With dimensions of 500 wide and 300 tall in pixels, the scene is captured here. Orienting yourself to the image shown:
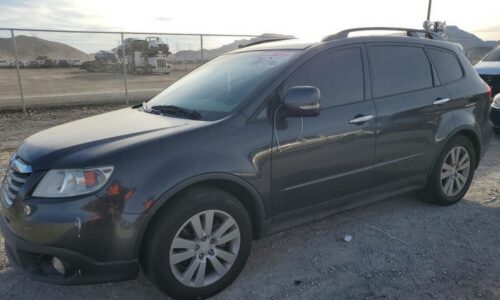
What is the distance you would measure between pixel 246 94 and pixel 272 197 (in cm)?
78

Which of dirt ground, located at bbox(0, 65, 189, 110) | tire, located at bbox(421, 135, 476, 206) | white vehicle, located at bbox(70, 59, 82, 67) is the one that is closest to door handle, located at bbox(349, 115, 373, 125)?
tire, located at bbox(421, 135, 476, 206)

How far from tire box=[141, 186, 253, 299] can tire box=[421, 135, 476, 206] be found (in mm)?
2358

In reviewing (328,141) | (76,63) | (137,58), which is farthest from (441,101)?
(137,58)

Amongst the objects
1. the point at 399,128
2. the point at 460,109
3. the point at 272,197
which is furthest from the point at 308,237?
the point at 460,109

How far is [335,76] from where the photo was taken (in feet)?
11.8

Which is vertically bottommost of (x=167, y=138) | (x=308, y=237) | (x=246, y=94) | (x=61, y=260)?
(x=308, y=237)

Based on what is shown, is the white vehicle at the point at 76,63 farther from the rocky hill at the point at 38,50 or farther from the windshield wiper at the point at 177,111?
the windshield wiper at the point at 177,111

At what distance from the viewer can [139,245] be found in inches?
106

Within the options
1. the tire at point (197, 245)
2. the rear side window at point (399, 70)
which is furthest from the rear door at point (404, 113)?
the tire at point (197, 245)

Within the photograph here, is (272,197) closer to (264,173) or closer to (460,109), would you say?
(264,173)

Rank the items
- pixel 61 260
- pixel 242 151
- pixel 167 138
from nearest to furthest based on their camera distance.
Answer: pixel 61 260 → pixel 167 138 → pixel 242 151

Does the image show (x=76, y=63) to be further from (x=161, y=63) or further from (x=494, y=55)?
(x=494, y=55)

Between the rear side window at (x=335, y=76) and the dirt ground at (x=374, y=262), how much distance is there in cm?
125

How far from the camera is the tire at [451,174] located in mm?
4461
